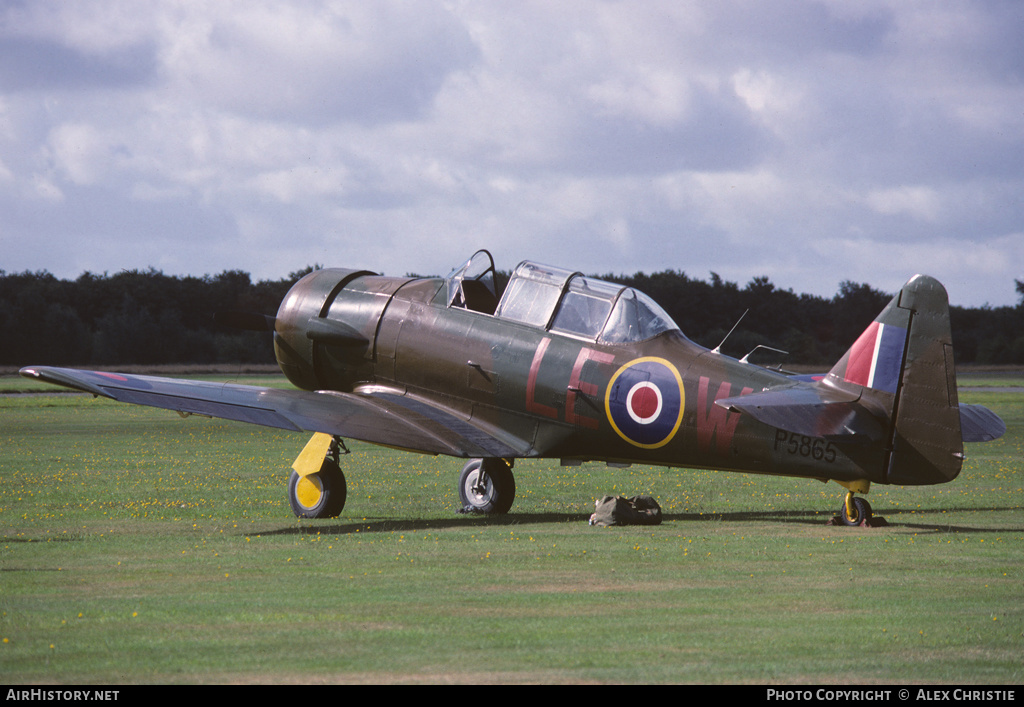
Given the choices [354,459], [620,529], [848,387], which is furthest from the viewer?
[354,459]

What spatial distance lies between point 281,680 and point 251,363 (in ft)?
283

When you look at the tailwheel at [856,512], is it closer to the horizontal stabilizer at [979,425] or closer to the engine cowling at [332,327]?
the horizontal stabilizer at [979,425]

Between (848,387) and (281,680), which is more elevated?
(848,387)

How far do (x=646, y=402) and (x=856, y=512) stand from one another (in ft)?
8.75

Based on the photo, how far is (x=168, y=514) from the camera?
15.0m

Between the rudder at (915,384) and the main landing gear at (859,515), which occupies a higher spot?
the rudder at (915,384)

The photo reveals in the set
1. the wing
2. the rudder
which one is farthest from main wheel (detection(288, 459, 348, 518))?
the rudder

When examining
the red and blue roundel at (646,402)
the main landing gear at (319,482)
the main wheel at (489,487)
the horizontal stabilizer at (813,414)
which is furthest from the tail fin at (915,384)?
the main landing gear at (319,482)

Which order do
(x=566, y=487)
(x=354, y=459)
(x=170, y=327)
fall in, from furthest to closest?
(x=170, y=327) < (x=354, y=459) < (x=566, y=487)

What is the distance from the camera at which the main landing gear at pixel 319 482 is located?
47.7 feet

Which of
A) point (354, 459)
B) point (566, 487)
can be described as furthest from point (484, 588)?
point (354, 459)

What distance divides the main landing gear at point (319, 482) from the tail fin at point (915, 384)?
20.5 ft

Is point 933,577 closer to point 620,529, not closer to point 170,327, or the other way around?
point 620,529
